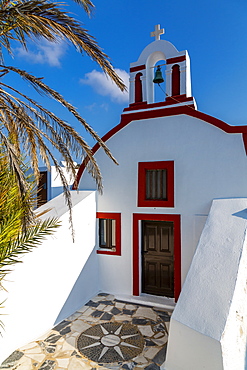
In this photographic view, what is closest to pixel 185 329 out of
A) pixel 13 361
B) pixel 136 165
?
pixel 13 361

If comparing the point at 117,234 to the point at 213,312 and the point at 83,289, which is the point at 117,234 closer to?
the point at 83,289

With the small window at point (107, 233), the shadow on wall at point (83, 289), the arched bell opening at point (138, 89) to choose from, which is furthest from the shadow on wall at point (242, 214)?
the arched bell opening at point (138, 89)

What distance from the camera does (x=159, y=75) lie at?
6383 millimetres

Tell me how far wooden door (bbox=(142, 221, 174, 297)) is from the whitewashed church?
27 millimetres

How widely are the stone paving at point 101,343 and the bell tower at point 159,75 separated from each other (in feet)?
17.5

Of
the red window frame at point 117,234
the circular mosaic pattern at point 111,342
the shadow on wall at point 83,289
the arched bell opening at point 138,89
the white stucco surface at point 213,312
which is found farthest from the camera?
the arched bell opening at point 138,89

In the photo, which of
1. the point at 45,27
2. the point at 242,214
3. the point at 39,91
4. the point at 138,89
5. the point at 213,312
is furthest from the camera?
the point at 138,89

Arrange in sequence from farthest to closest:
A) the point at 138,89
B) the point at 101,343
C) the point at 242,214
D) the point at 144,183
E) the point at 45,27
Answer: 1. the point at 138,89
2. the point at 144,183
3. the point at 242,214
4. the point at 101,343
5. the point at 45,27

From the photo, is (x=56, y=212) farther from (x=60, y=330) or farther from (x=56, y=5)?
(x=56, y=5)

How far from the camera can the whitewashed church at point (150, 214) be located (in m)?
4.36

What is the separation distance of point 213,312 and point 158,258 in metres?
3.34

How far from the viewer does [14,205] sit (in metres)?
3.76

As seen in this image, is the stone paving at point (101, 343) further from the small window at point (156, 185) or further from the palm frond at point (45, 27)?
the palm frond at point (45, 27)

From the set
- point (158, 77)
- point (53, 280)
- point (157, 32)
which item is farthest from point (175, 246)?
point (157, 32)
